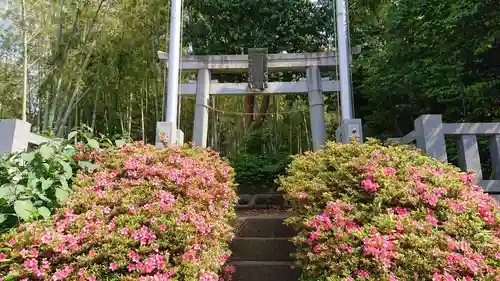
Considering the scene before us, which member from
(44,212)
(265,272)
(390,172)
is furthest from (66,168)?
(390,172)

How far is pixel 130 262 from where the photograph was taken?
5.25 ft

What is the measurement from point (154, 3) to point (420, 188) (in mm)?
6811

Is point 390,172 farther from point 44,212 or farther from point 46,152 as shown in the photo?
point 46,152

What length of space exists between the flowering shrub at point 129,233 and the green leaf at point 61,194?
2.2 inches

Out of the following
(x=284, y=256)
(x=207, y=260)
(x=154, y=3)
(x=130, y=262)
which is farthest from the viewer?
(x=154, y=3)

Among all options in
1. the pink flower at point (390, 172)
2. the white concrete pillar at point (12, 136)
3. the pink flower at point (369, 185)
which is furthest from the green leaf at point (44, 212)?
the pink flower at point (390, 172)

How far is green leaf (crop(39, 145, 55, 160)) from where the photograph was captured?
215 centimetres

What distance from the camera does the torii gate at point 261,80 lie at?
15.6 feet

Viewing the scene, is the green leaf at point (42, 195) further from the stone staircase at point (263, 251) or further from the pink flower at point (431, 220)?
the pink flower at point (431, 220)

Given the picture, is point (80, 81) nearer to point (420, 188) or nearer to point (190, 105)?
point (190, 105)

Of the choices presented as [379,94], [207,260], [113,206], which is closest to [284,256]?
[207,260]

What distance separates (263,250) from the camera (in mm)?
2570

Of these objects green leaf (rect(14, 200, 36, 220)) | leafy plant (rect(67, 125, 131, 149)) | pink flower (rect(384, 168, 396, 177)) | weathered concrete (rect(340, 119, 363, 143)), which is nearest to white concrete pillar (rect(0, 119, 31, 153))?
leafy plant (rect(67, 125, 131, 149))

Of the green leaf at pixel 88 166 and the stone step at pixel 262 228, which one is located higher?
the green leaf at pixel 88 166
